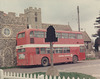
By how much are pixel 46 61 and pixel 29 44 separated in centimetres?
319

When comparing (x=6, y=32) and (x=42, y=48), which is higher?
(x=6, y=32)

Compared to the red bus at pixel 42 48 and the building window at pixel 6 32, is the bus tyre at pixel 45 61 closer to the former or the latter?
the red bus at pixel 42 48

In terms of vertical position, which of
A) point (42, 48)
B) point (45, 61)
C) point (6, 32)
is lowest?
point (45, 61)

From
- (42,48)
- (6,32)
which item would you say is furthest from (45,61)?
(6,32)

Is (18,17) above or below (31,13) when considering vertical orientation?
below

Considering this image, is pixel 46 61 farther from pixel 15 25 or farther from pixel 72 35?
pixel 15 25

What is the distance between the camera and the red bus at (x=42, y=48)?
18594 mm

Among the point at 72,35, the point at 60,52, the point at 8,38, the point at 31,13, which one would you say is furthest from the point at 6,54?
the point at 31,13

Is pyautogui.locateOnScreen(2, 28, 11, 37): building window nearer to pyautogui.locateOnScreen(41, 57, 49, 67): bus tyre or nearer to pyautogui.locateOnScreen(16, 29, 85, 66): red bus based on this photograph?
pyautogui.locateOnScreen(16, 29, 85, 66): red bus

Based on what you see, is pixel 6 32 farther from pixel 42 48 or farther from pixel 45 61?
pixel 45 61

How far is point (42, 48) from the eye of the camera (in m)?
19.7

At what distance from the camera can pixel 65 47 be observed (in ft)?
71.2

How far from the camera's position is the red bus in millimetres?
18594

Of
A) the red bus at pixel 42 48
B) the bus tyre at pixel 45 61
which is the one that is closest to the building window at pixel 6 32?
the red bus at pixel 42 48
